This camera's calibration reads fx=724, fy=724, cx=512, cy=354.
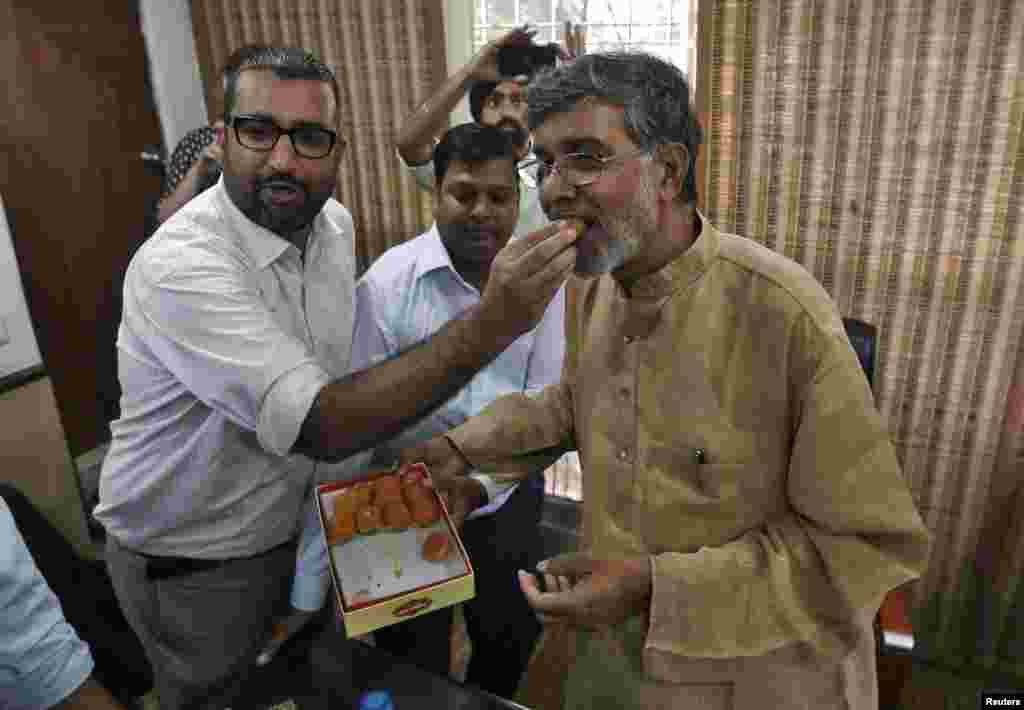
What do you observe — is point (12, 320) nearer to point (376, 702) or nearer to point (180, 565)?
point (180, 565)

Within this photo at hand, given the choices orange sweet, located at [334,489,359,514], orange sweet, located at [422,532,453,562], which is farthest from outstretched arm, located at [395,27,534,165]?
orange sweet, located at [422,532,453,562]

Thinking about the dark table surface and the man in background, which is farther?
the man in background

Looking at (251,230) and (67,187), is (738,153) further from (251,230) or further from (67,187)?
(67,187)

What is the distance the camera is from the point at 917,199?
2.32 metres

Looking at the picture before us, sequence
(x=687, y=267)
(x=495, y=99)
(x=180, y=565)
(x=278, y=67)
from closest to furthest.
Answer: (x=687, y=267), (x=278, y=67), (x=180, y=565), (x=495, y=99)

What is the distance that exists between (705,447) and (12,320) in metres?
2.86

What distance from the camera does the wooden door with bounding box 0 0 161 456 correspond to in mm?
2914

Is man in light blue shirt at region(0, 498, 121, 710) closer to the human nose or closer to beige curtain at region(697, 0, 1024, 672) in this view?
the human nose

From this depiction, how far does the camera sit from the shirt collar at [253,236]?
1.55m

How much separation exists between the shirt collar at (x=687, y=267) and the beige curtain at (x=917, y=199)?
59.0 inches

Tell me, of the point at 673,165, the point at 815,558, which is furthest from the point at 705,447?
the point at 673,165

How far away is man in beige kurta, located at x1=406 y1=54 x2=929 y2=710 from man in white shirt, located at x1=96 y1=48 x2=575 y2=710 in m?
0.15

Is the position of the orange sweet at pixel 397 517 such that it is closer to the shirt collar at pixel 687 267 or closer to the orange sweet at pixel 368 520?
the orange sweet at pixel 368 520

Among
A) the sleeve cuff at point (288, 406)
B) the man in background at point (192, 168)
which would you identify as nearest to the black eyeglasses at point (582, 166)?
the sleeve cuff at point (288, 406)
